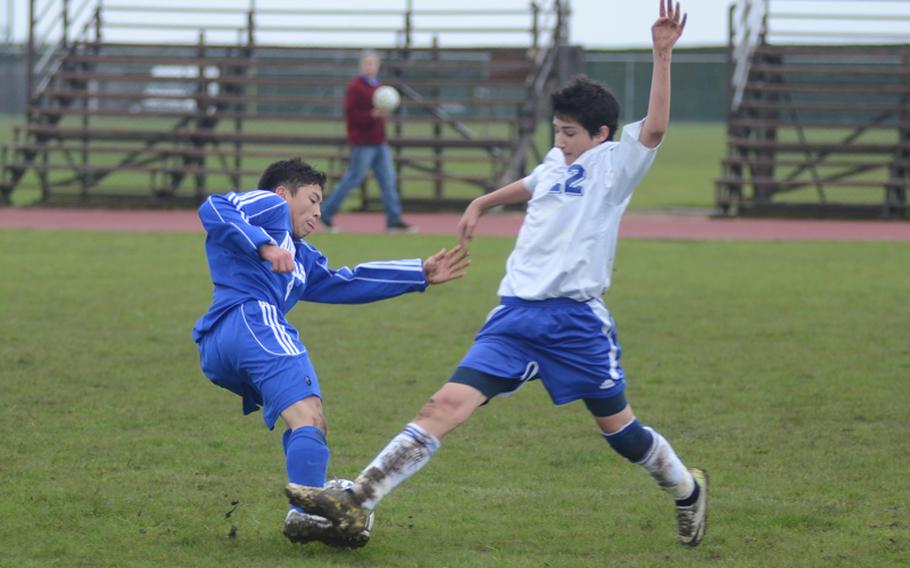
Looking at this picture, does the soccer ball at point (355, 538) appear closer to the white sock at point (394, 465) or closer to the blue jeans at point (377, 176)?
the white sock at point (394, 465)

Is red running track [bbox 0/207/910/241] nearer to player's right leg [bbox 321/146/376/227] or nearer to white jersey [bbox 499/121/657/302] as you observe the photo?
player's right leg [bbox 321/146/376/227]

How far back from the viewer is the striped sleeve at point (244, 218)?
492 centimetres

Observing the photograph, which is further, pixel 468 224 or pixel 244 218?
pixel 468 224

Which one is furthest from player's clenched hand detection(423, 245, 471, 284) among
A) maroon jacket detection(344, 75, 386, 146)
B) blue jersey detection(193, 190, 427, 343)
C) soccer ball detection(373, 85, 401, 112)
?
maroon jacket detection(344, 75, 386, 146)

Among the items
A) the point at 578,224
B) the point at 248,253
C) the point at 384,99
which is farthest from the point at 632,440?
the point at 384,99

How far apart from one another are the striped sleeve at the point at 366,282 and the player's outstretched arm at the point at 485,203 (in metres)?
0.23

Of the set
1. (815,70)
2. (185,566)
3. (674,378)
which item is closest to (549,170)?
(185,566)

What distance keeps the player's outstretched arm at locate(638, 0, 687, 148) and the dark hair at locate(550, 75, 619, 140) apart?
0.21 m

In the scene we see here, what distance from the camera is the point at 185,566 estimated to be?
4.70 m

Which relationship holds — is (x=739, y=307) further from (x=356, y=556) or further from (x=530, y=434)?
(x=356, y=556)

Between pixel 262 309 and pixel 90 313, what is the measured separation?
6.18 metres

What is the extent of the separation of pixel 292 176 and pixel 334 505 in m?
1.37

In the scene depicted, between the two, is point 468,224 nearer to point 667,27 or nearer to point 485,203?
point 485,203

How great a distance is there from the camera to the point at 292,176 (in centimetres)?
532
